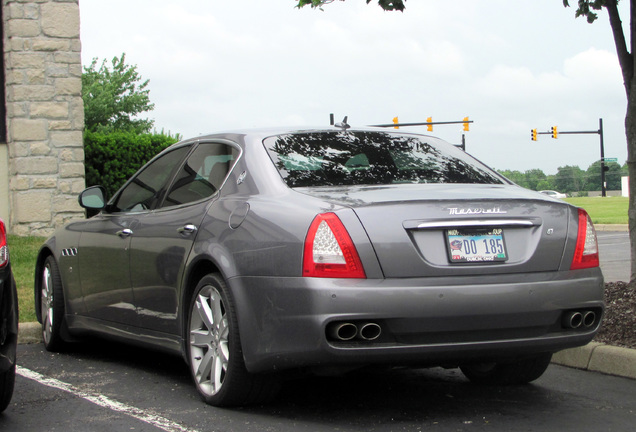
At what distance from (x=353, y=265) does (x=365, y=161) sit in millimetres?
1138

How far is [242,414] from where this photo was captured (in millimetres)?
4746

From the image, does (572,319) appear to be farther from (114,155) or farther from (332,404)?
(114,155)

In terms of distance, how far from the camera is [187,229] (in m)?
5.25

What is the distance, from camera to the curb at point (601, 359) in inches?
231

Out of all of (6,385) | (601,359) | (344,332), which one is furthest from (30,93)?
(344,332)

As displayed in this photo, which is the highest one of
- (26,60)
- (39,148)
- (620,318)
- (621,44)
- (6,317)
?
(26,60)

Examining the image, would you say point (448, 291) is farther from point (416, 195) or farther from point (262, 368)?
point (262, 368)

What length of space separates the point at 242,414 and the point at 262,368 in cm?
36

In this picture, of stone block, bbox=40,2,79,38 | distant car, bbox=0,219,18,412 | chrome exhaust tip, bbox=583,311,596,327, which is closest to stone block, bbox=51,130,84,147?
stone block, bbox=40,2,79,38

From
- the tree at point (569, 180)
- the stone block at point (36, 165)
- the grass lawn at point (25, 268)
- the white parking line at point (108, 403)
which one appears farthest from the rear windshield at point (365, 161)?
the tree at point (569, 180)

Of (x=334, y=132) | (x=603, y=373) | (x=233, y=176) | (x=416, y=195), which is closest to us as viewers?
(x=416, y=195)

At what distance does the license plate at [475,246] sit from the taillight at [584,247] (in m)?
0.46

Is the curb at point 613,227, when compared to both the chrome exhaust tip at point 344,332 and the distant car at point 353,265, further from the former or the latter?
the chrome exhaust tip at point 344,332

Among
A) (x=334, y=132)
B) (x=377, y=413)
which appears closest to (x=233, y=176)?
(x=334, y=132)
